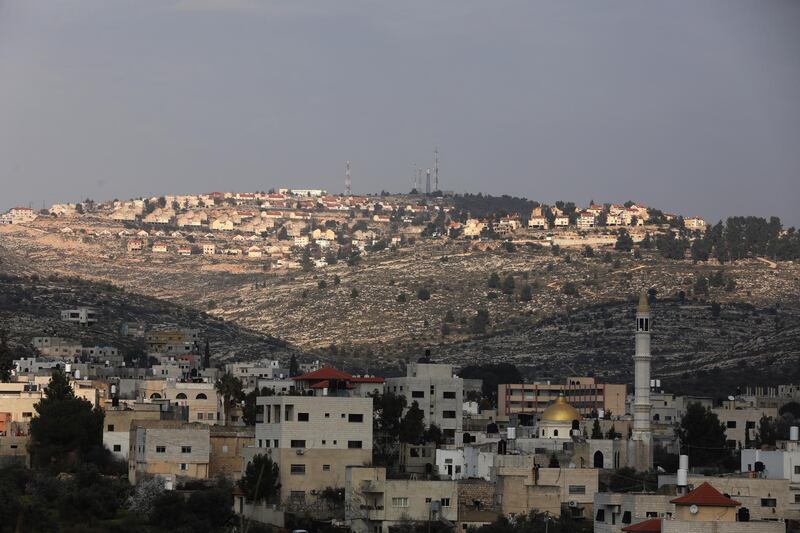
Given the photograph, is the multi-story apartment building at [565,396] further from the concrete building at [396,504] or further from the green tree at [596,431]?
the concrete building at [396,504]

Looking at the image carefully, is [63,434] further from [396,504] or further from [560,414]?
[560,414]

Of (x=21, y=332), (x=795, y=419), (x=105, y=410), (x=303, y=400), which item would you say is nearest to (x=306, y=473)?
(x=303, y=400)

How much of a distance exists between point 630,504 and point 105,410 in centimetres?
3388

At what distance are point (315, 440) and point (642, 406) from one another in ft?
100

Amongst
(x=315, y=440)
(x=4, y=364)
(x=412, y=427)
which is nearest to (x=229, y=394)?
(x=4, y=364)

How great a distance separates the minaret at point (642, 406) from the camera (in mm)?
113250

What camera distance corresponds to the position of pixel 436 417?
387ft

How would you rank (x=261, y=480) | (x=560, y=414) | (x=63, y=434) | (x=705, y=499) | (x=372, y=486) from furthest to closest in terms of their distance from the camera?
1. (x=560, y=414)
2. (x=63, y=434)
3. (x=261, y=480)
4. (x=372, y=486)
5. (x=705, y=499)

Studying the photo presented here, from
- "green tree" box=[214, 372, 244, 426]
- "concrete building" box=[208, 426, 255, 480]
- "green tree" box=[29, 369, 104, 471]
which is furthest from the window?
"green tree" box=[214, 372, 244, 426]

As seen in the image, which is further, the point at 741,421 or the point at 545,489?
the point at 741,421

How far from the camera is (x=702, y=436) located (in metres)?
120

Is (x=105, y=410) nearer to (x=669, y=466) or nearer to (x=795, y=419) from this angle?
(x=669, y=466)

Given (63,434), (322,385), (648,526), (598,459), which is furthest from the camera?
(598,459)

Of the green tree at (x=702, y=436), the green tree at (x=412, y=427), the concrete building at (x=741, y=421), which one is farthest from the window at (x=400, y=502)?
the concrete building at (x=741, y=421)
